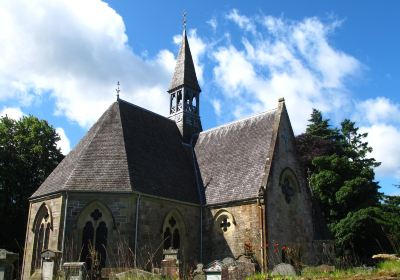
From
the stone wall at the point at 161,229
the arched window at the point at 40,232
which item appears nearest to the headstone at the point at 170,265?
the stone wall at the point at 161,229

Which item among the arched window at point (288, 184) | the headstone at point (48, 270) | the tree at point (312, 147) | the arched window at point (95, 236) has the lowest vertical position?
the headstone at point (48, 270)

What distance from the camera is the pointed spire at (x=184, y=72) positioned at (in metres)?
29.6

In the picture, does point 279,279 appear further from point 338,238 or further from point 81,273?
point 338,238

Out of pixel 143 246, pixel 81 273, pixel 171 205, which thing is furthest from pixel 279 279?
pixel 171 205

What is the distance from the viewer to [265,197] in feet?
65.5

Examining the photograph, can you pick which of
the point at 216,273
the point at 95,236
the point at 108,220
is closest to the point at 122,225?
the point at 108,220

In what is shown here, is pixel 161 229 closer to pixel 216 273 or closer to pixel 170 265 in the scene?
pixel 170 265

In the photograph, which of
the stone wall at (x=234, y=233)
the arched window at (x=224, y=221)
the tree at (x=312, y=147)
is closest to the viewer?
the stone wall at (x=234, y=233)

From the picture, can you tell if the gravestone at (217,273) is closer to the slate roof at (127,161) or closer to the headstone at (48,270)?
the headstone at (48,270)

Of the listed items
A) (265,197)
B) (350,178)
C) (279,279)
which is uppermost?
(350,178)

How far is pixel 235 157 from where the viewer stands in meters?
23.5

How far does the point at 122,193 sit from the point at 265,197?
259 inches

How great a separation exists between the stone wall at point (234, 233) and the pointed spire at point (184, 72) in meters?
10.7

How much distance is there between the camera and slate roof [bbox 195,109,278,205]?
845 inches
